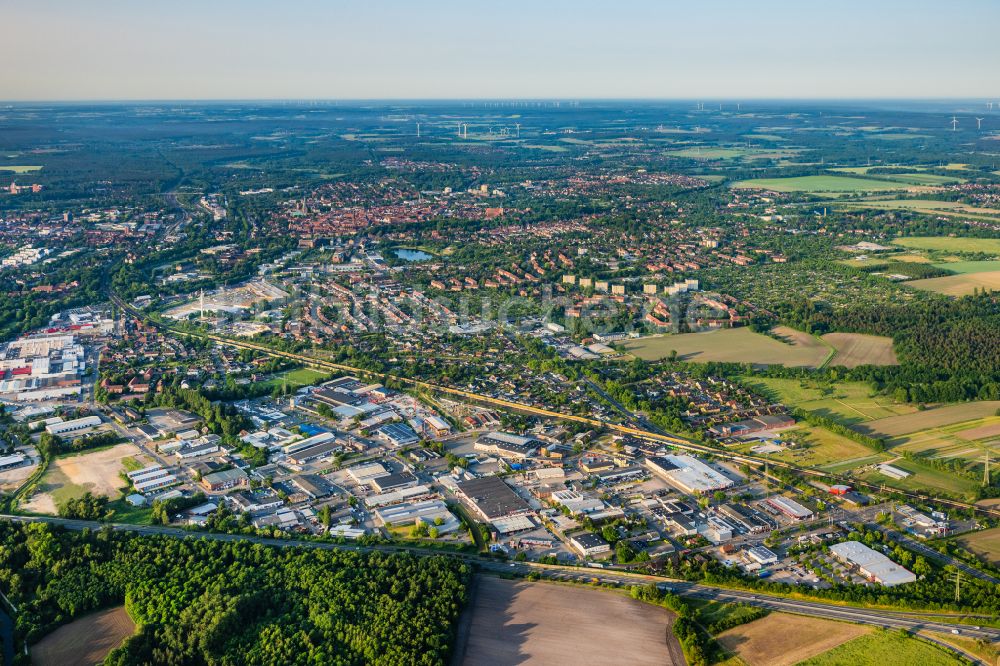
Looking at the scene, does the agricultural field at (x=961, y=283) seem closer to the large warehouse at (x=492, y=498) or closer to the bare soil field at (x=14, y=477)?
the large warehouse at (x=492, y=498)

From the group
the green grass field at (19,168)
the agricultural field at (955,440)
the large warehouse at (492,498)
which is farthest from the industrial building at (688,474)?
the green grass field at (19,168)

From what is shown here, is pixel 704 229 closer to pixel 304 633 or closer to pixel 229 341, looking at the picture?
pixel 229 341

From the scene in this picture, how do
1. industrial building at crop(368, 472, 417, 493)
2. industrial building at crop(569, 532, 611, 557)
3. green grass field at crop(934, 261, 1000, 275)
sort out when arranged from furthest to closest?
1. green grass field at crop(934, 261, 1000, 275)
2. industrial building at crop(368, 472, 417, 493)
3. industrial building at crop(569, 532, 611, 557)

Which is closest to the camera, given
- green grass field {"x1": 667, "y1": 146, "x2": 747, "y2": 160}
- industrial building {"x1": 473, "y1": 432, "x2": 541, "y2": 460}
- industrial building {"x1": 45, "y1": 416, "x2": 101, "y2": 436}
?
industrial building {"x1": 473, "y1": 432, "x2": 541, "y2": 460}

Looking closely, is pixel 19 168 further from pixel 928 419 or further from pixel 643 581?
pixel 643 581

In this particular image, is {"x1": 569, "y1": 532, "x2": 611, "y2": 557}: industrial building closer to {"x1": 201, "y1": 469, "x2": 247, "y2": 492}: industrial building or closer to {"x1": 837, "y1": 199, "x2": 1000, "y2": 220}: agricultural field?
{"x1": 201, "y1": 469, "x2": 247, "y2": 492}: industrial building

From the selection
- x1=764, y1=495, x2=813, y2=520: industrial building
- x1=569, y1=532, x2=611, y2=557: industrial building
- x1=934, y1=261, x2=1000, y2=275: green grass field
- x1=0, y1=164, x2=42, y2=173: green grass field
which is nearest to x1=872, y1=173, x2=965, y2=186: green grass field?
x1=934, y1=261, x2=1000, y2=275: green grass field
